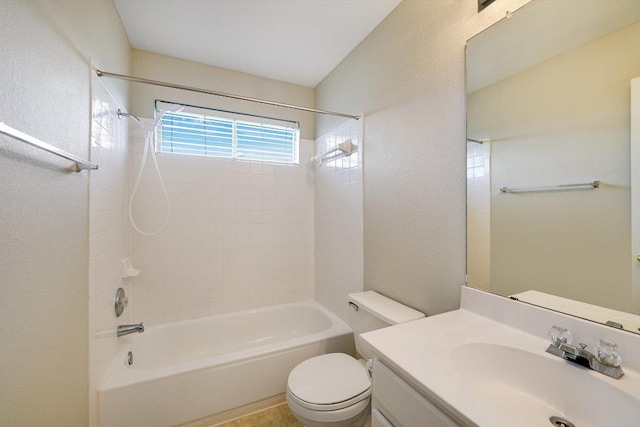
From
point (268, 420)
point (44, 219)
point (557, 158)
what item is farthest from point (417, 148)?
point (268, 420)

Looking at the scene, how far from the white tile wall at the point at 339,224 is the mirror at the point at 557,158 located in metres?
0.87

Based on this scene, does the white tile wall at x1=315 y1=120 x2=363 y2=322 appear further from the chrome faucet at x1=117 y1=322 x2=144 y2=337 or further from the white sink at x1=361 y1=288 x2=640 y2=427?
the chrome faucet at x1=117 y1=322 x2=144 y2=337

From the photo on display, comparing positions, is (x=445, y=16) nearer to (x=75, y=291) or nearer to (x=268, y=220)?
(x=268, y=220)

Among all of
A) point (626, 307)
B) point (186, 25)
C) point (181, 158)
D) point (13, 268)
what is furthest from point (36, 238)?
point (626, 307)

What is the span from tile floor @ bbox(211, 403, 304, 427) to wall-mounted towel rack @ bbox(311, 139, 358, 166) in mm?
1867

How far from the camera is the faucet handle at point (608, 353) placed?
2.12 feet

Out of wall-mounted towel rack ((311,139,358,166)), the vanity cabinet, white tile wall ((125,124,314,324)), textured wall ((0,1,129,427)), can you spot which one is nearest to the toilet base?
the vanity cabinet

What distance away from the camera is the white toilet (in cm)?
115

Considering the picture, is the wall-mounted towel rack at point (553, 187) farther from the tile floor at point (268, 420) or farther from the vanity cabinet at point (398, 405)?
the tile floor at point (268, 420)

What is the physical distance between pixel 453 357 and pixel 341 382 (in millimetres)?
746

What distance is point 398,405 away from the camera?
2.42 ft

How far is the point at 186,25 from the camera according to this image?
67.4 inches

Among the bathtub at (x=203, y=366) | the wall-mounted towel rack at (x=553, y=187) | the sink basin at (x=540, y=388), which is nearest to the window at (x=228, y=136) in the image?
the bathtub at (x=203, y=366)

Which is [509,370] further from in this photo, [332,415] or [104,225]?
[104,225]
